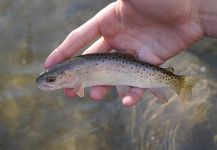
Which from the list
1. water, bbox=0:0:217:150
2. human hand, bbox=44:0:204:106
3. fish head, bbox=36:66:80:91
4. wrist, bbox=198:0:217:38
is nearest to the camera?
fish head, bbox=36:66:80:91

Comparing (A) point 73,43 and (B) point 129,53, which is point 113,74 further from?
(A) point 73,43

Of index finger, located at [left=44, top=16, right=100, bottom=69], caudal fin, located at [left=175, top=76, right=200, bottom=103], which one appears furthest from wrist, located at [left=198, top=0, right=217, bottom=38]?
index finger, located at [left=44, top=16, right=100, bottom=69]

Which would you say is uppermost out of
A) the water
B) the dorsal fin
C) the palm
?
the palm

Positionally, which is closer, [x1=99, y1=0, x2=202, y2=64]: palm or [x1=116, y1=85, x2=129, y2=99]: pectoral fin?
[x1=116, y1=85, x2=129, y2=99]: pectoral fin

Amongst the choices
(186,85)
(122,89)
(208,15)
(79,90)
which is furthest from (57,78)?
(208,15)

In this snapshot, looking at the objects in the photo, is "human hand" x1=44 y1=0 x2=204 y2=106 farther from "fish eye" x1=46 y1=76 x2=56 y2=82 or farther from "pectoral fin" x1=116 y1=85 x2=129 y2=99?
"fish eye" x1=46 y1=76 x2=56 y2=82

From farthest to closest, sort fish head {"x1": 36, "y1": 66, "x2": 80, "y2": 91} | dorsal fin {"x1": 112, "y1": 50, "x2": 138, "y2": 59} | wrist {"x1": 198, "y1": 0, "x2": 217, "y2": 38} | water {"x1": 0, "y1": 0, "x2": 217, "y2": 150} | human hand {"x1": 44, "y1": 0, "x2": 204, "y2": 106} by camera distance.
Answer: water {"x1": 0, "y1": 0, "x2": 217, "y2": 150}, wrist {"x1": 198, "y1": 0, "x2": 217, "y2": 38}, human hand {"x1": 44, "y1": 0, "x2": 204, "y2": 106}, dorsal fin {"x1": 112, "y1": 50, "x2": 138, "y2": 59}, fish head {"x1": 36, "y1": 66, "x2": 80, "y2": 91}

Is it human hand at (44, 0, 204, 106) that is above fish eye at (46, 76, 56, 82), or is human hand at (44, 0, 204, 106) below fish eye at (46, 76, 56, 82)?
above

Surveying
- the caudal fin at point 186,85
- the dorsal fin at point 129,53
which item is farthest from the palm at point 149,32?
the caudal fin at point 186,85

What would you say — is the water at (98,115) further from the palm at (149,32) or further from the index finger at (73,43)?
the index finger at (73,43)

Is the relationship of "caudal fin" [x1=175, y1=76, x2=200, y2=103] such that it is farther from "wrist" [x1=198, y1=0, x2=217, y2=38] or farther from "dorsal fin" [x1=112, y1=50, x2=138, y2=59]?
"wrist" [x1=198, y1=0, x2=217, y2=38]
